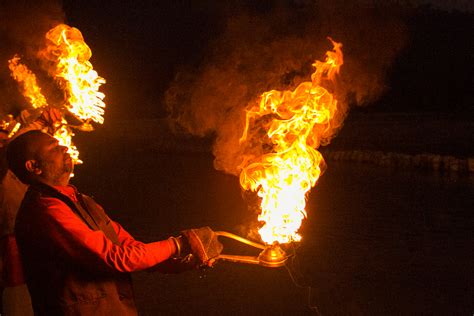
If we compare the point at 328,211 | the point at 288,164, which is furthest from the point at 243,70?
the point at 288,164

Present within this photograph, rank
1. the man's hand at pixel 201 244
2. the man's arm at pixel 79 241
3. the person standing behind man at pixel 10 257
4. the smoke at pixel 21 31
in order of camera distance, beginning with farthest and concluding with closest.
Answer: the smoke at pixel 21 31 < the person standing behind man at pixel 10 257 < the man's hand at pixel 201 244 < the man's arm at pixel 79 241

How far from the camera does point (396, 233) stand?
7.78 metres

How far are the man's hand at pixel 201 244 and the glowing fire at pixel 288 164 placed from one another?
1.48 feet

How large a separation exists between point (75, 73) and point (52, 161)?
2.68m

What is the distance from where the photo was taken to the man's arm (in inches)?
83.9

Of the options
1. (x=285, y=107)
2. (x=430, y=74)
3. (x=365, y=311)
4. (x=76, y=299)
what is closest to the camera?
(x=76, y=299)

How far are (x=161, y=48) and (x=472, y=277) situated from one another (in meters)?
30.8

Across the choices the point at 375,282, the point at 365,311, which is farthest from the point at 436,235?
the point at 365,311

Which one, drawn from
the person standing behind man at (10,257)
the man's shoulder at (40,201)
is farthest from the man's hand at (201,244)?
the person standing behind man at (10,257)

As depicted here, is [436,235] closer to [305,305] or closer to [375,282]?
[375,282]

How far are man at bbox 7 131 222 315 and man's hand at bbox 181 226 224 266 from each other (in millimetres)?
92

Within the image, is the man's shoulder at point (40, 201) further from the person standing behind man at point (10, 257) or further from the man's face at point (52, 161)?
the person standing behind man at point (10, 257)

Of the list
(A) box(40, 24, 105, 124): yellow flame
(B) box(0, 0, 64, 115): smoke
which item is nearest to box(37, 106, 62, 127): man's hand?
(A) box(40, 24, 105, 124): yellow flame

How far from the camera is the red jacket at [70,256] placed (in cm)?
214
